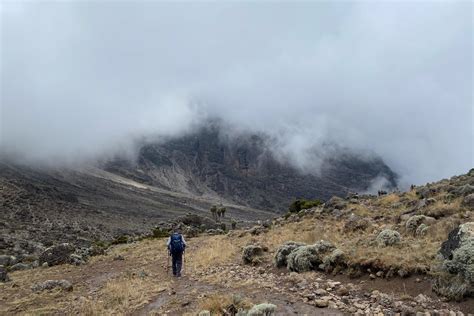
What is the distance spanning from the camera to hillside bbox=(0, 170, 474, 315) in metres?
10.9

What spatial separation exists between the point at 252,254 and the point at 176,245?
3.33m

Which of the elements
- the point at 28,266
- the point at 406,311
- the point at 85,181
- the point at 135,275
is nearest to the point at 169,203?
the point at 85,181

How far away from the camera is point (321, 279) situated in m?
13.5

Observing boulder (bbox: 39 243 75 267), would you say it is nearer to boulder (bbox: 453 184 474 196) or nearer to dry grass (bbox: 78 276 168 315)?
dry grass (bbox: 78 276 168 315)

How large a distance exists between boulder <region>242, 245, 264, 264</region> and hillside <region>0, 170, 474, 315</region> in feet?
0.18

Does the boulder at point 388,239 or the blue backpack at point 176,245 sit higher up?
the boulder at point 388,239

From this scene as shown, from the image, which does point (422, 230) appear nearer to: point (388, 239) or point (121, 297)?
point (388, 239)

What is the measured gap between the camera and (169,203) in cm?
17138

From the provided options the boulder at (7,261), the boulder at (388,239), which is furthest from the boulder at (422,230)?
the boulder at (7,261)

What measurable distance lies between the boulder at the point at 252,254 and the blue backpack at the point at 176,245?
9.04ft

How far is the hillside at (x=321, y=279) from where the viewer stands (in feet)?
35.7

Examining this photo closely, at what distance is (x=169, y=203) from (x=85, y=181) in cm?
3873

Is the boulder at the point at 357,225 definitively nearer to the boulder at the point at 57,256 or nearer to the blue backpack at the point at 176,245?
the blue backpack at the point at 176,245

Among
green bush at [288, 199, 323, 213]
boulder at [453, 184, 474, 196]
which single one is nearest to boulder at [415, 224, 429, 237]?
boulder at [453, 184, 474, 196]
